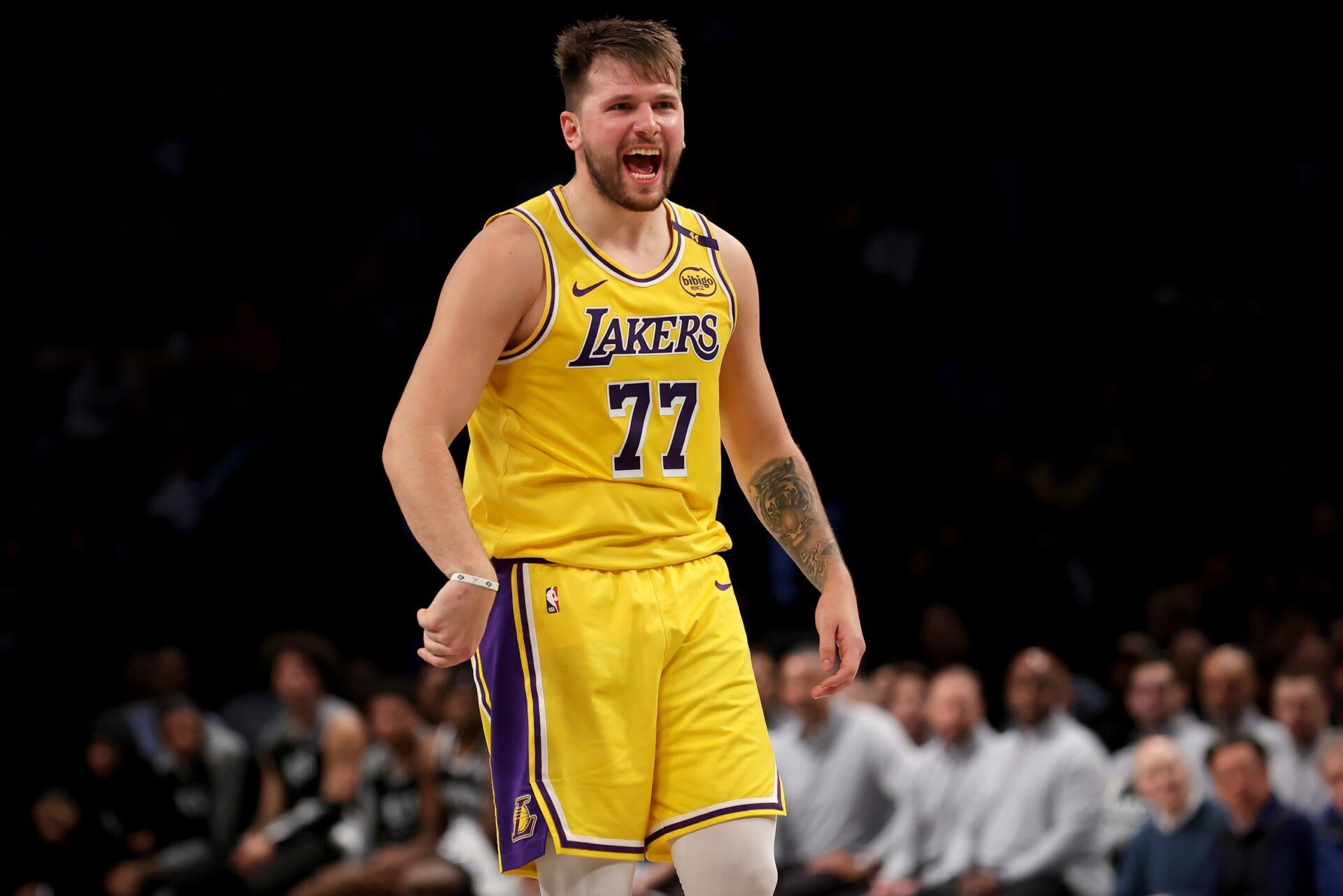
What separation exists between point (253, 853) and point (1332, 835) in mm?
5257

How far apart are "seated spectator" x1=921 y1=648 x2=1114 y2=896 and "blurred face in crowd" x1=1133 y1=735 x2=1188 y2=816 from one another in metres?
0.49

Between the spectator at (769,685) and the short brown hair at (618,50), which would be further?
the spectator at (769,685)

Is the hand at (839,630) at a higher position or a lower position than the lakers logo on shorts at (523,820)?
higher

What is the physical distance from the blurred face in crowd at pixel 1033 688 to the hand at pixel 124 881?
14.6 ft

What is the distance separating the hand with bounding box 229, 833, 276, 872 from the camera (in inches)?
351

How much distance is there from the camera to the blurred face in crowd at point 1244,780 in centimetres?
685

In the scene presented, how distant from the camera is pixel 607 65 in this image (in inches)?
→ 131

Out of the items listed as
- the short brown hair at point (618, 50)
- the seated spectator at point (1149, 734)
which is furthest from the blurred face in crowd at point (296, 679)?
the short brown hair at point (618, 50)

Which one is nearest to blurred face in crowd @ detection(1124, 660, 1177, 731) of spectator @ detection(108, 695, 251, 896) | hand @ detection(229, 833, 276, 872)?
hand @ detection(229, 833, 276, 872)

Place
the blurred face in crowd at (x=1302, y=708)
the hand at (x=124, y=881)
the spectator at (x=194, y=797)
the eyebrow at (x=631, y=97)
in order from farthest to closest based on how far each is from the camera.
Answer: the spectator at (x=194, y=797) → the hand at (x=124, y=881) → the blurred face in crowd at (x=1302, y=708) → the eyebrow at (x=631, y=97)

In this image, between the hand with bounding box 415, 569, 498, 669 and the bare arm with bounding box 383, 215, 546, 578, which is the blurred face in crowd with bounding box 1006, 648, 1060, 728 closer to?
the bare arm with bounding box 383, 215, 546, 578

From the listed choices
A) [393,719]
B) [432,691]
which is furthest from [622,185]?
[432,691]

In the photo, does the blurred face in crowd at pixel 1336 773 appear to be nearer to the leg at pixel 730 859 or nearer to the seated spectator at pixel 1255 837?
the seated spectator at pixel 1255 837

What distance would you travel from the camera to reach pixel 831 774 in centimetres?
852
